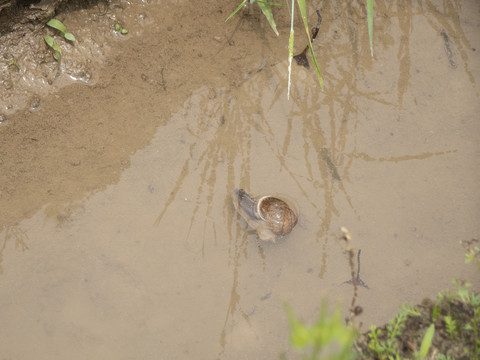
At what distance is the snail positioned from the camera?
320 cm

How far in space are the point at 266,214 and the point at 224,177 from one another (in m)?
0.46

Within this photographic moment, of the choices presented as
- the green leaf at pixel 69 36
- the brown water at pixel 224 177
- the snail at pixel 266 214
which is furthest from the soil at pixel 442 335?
the green leaf at pixel 69 36

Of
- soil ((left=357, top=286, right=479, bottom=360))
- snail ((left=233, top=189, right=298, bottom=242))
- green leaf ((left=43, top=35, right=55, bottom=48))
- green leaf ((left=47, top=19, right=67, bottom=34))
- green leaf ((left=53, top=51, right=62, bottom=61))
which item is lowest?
soil ((left=357, top=286, right=479, bottom=360))

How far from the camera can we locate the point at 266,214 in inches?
125

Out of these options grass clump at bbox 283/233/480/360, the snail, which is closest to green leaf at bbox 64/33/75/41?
the snail

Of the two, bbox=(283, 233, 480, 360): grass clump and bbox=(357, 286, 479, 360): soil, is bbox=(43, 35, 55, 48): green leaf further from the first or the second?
bbox=(357, 286, 479, 360): soil

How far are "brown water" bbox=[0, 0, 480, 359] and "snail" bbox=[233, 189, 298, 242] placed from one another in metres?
0.08

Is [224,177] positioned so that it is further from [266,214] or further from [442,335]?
[442,335]

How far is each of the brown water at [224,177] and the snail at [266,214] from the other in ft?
0.27

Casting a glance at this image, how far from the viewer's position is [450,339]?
2740mm

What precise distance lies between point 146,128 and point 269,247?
1296 mm

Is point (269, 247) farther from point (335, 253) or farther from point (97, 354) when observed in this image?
point (97, 354)

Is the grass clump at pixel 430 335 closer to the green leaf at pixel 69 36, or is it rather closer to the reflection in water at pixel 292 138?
the reflection in water at pixel 292 138

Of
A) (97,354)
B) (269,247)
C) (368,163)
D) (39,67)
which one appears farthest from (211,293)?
(39,67)
